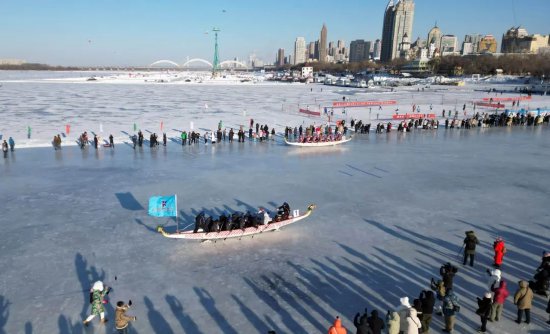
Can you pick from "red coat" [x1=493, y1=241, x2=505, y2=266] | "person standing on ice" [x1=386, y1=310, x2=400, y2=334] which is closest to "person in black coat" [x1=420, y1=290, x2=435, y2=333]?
"person standing on ice" [x1=386, y1=310, x2=400, y2=334]

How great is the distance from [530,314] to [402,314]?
3495 mm

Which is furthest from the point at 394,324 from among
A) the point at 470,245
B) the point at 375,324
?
the point at 470,245

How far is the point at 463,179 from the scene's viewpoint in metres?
19.9

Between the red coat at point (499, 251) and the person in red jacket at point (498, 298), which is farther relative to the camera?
the red coat at point (499, 251)

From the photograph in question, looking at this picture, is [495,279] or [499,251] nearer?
[495,279]

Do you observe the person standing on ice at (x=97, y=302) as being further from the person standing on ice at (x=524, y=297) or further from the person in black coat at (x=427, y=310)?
the person standing on ice at (x=524, y=297)

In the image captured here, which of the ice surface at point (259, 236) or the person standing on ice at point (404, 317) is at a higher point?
the person standing on ice at point (404, 317)

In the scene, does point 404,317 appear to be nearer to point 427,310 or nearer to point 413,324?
point 413,324

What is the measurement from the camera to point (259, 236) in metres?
12.9

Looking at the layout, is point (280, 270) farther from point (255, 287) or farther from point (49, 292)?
point (49, 292)

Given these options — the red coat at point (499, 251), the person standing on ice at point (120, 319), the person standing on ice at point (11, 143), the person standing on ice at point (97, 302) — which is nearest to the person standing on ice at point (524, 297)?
the red coat at point (499, 251)

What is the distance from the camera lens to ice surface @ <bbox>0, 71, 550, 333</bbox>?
29.6ft

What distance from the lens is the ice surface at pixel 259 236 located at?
9031 millimetres

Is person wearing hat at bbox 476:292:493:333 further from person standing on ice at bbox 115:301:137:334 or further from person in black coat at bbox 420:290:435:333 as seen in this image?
person standing on ice at bbox 115:301:137:334
